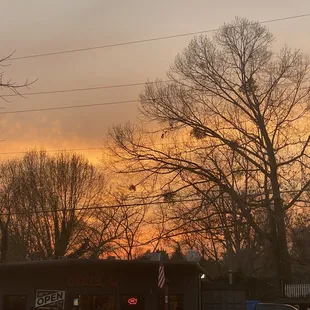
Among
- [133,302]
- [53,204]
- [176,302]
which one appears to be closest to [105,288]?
[133,302]

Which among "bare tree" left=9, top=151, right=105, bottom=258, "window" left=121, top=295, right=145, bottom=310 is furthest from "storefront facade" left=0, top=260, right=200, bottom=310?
"bare tree" left=9, top=151, right=105, bottom=258

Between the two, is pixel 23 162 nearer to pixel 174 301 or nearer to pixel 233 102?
pixel 233 102

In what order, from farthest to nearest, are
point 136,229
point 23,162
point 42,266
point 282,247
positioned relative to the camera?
point 136,229, point 23,162, point 282,247, point 42,266

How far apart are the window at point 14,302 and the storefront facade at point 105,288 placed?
0.16 feet

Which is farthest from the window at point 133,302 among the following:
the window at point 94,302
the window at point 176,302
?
the window at point 176,302

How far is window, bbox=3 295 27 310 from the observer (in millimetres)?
22734

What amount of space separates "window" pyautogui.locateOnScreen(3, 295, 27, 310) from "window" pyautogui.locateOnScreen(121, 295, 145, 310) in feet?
13.9

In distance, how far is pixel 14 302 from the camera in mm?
22906

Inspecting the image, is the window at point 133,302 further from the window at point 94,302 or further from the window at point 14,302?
the window at point 14,302

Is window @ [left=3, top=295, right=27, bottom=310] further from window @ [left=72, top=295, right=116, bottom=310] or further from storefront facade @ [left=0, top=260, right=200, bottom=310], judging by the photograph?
window @ [left=72, top=295, right=116, bottom=310]

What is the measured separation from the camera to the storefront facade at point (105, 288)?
2188cm

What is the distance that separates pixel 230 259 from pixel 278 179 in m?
23.5

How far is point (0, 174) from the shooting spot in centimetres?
4653

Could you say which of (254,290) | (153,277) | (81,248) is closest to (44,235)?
(81,248)
